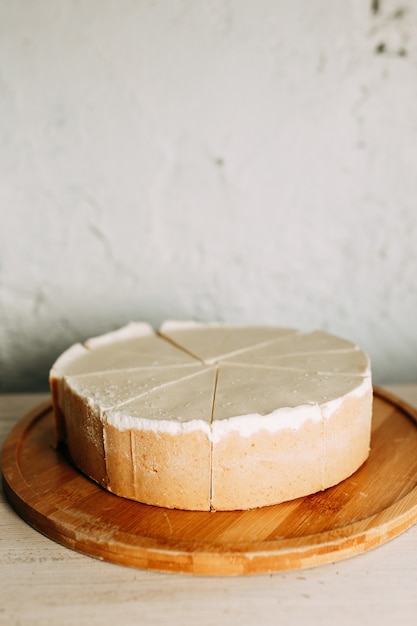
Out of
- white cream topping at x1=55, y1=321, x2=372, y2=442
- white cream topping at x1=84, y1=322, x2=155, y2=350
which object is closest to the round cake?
white cream topping at x1=55, y1=321, x2=372, y2=442

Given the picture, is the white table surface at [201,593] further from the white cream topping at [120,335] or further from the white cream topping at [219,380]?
the white cream topping at [120,335]

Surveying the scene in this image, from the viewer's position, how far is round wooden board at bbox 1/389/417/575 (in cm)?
99

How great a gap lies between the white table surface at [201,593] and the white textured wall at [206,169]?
3.13 ft

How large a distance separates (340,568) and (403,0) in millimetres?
1490

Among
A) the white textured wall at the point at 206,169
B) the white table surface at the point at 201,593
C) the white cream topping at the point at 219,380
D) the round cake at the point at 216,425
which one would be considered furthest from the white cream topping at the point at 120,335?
→ the white table surface at the point at 201,593

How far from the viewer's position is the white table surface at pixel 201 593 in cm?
90

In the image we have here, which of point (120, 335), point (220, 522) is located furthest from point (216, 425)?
point (120, 335)

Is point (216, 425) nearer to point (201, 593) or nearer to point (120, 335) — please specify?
point (201, 593)

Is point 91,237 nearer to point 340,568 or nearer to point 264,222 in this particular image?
point 264,222

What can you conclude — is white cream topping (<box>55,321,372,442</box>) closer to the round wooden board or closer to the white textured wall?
the round wooden board

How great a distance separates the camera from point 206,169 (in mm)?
1794

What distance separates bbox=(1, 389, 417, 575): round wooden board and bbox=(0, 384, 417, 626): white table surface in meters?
0.02

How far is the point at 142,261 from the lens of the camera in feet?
6.06

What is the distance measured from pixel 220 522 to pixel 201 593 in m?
0.14
